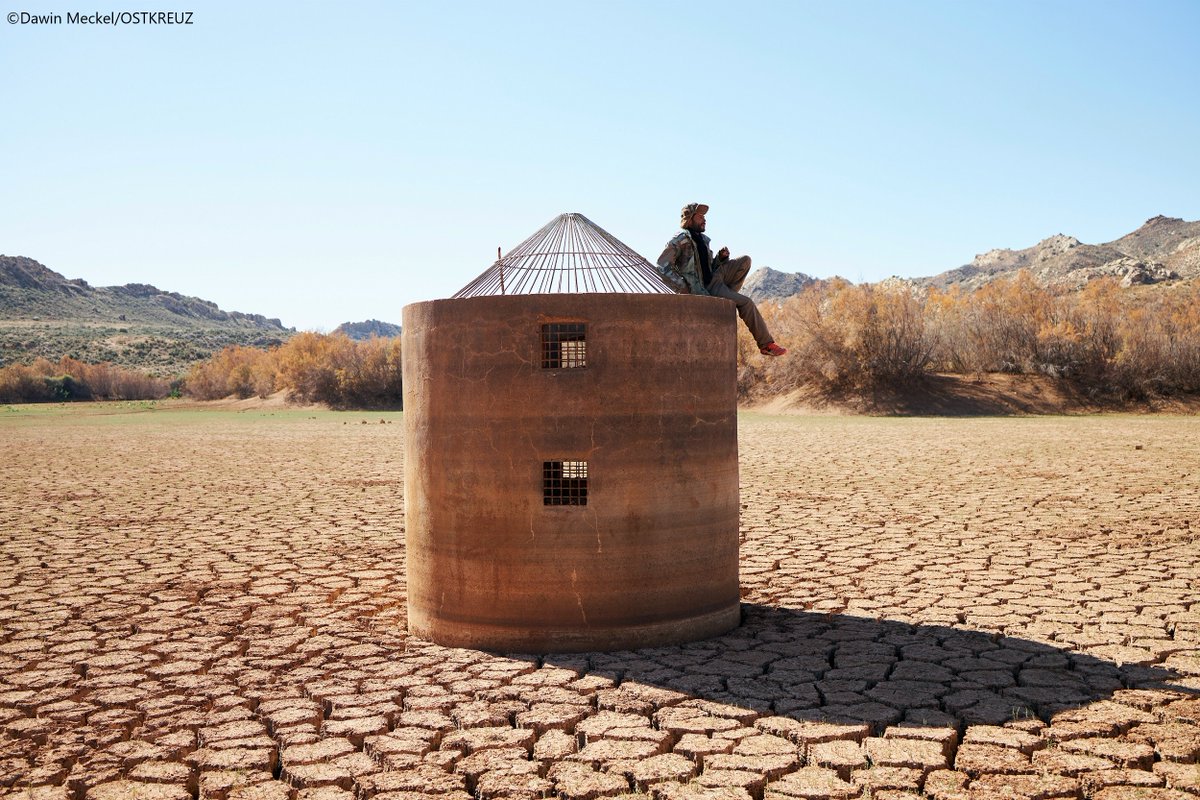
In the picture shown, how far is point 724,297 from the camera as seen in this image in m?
6.59

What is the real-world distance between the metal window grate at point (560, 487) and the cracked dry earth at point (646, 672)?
90 centimetres

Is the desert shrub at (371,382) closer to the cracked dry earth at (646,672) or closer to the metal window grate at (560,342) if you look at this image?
the cracked dry earth at (646,672)

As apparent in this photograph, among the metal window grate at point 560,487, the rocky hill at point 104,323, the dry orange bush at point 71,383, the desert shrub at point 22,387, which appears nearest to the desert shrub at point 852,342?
the metal window grate at point 560,487

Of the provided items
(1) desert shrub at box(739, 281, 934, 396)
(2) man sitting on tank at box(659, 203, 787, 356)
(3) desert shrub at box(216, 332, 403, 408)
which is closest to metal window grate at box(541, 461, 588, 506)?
(2) man sitting on tank at box(659, 203, 787, 356)

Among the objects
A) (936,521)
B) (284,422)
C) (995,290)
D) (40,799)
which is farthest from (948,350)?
(40,799)

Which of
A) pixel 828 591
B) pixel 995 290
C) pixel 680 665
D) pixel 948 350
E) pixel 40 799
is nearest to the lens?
pixel 40 799

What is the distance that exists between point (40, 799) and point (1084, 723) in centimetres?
440

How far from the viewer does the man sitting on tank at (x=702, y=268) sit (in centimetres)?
656

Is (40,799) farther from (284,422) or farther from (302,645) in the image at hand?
(284,422)

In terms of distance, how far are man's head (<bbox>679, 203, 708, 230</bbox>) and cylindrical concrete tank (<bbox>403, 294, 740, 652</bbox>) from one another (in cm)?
82

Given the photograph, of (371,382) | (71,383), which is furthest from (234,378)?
(371,382)

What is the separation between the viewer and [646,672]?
548 cm

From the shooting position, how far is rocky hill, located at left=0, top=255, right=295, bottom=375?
261ft

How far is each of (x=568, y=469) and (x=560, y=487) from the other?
0.29 meters
